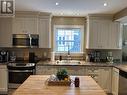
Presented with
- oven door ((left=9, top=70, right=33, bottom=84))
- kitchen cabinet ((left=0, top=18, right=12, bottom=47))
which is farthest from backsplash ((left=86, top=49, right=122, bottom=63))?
kitchen cabinet ((left=0, top=18, right=12, bottom=47))

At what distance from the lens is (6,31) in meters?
5.83

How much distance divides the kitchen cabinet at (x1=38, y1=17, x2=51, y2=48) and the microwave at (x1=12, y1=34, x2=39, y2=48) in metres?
0.16

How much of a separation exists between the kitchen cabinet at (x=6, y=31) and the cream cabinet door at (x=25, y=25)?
5.6 inches

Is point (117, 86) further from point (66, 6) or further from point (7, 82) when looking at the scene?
point (7, 82)

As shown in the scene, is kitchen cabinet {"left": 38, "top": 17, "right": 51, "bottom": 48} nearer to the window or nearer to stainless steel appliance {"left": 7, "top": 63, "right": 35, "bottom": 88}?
the window

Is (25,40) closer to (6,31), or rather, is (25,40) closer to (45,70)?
(6,31)

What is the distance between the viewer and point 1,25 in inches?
228

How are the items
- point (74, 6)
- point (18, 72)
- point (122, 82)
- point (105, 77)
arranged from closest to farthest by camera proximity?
point (122, 82) → point (74, 6) → point (18, 72) → point (105, 77)

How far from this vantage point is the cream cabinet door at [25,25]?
5.87 m

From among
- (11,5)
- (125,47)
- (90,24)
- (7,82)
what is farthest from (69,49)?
(11,5)

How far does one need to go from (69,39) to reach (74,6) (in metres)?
1.80

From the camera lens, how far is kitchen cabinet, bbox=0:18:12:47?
5.81 m

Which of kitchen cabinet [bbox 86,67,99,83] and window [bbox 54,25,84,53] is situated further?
window [bbox 54,25,84,53]

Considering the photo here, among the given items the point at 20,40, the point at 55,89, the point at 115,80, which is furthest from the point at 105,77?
the point at 55,89
